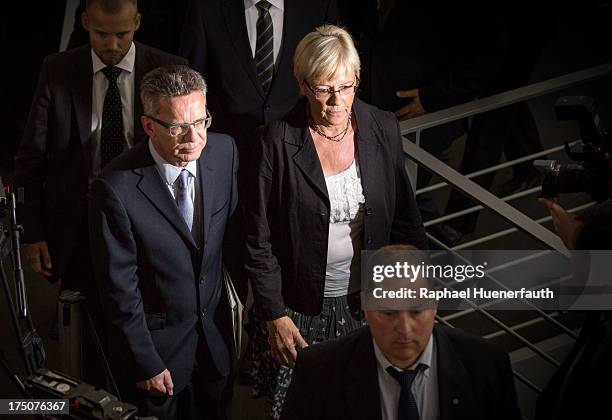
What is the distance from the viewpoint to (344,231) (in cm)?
293

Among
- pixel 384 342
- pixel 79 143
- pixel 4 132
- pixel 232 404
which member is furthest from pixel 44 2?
pixel 384 342

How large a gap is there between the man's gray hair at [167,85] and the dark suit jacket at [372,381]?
80 centimetres

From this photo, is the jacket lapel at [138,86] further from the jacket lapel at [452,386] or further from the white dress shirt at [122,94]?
the jacket lapel at [452,386]

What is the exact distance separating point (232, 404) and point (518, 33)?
1.79 m

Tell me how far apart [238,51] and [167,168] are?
61cm

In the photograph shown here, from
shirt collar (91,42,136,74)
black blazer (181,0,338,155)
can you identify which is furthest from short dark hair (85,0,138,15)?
black blazer (181,0,338,155)

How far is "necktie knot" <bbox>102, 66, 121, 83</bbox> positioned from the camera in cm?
308

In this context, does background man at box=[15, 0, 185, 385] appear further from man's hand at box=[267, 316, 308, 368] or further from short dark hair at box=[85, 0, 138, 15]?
man's hand at box=[267, 316, 308, 368]

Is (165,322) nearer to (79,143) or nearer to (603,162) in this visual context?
(79,143)

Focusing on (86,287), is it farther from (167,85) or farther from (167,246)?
(167,85)

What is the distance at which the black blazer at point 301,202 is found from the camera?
9.43 ft

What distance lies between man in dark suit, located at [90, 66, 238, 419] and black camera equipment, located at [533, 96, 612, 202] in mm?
965

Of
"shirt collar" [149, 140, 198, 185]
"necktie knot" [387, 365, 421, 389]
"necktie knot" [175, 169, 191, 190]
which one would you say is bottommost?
"necktie knot" [387, 365, 421, 389]

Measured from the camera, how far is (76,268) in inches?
128
